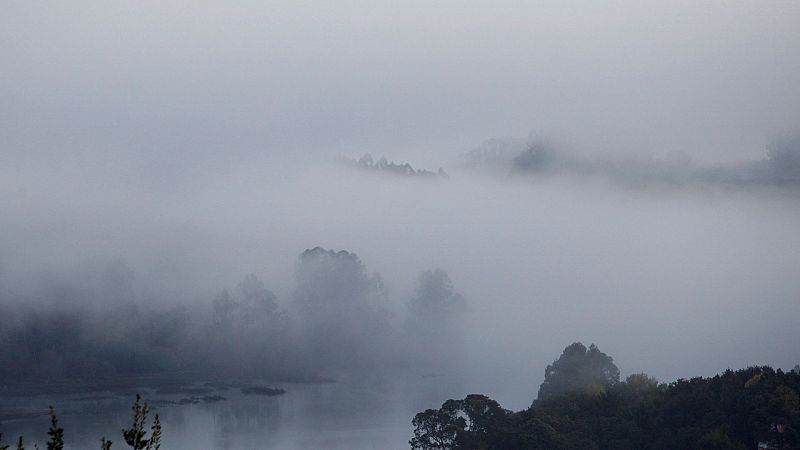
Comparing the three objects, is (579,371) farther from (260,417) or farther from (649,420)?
(260,417)

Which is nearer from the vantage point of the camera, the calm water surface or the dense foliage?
the dense foliage

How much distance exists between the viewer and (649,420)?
180 ft

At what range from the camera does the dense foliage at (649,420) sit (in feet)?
167

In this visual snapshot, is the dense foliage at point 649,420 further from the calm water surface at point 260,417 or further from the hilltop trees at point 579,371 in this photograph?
the calm water surface at point 260,417

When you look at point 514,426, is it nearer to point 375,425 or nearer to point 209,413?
point 375,425

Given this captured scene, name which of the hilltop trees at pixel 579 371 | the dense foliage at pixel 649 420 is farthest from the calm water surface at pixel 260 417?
the dense foliage at pixel 649 420

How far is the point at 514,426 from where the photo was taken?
2167 inches

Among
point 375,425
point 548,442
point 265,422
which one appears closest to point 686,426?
point 548,442

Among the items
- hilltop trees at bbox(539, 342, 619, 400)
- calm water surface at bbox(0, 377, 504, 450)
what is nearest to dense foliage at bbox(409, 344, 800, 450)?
hilltop trees at bbox(539, 342, 619, 400)

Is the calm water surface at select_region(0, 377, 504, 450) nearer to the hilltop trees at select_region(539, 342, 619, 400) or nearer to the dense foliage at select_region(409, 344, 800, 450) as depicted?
the hilltop trees at select_region(539, 342, 619, 400)

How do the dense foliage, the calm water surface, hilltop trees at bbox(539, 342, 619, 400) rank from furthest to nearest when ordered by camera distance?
the calm water surface, hilltop trees at bbox(539, 342, 619, 400), the dense foliage

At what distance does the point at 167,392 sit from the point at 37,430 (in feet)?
72.1

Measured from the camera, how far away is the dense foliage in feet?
167

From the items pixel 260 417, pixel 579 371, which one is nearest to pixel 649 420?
pixel 579 371
